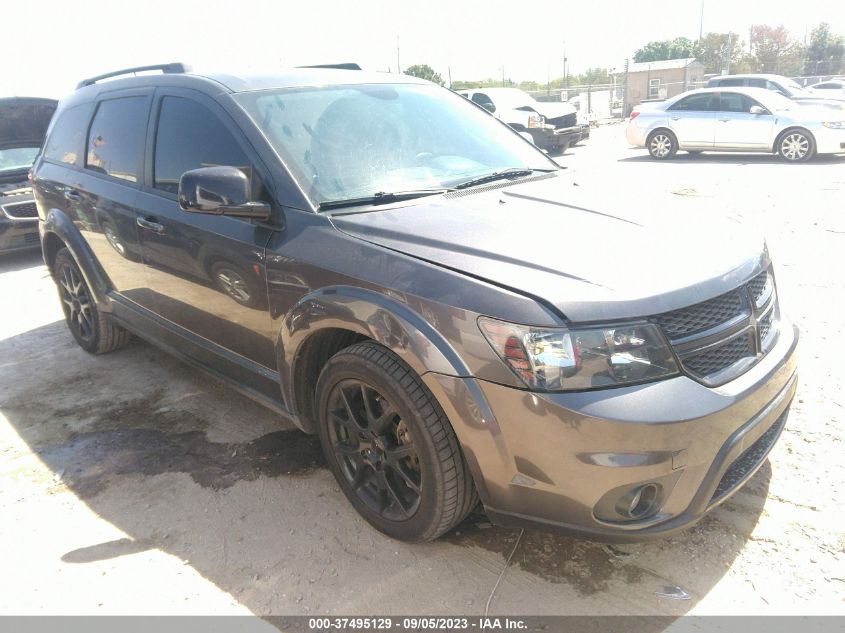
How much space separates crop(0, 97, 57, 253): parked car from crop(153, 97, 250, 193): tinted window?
228 inches

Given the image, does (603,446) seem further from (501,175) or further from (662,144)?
(662,144)

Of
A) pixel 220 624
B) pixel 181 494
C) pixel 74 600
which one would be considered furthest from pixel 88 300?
pixel 220 624

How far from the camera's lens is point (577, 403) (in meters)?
2.02

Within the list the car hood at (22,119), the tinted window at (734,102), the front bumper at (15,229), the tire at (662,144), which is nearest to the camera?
the front bumper at (15,229)

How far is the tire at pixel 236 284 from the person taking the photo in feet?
9.70

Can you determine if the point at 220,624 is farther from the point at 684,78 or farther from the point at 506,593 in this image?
the point at 684,78

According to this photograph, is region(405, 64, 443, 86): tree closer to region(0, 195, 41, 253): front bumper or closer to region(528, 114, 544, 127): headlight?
region(528, 114, 544, 127): headlight

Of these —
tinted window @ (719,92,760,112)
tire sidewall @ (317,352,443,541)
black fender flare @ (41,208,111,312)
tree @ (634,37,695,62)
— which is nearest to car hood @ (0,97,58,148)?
black fender flare @ (41,208,111,312)

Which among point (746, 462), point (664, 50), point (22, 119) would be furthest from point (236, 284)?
point (664, 50)

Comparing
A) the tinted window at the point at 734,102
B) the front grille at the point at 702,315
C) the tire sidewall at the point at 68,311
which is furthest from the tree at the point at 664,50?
the front grille at the point at 702,315

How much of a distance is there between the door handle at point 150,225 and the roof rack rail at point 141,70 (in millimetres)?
888

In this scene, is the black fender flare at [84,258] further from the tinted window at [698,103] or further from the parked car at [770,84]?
the parked car at [770,84]

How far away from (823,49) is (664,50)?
25950 mm

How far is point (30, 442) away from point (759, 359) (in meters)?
3.80
